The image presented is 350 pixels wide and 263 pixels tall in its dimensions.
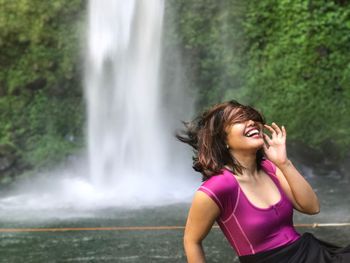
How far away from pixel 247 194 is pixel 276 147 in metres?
0.24

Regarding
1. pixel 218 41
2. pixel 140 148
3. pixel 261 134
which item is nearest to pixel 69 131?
pixel 140 148

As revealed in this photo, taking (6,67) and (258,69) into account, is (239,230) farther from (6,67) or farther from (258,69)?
(6,67)

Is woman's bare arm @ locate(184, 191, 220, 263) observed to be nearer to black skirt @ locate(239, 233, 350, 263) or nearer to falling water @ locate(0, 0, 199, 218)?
black skirt @ locate(239, 233, 350, 263)

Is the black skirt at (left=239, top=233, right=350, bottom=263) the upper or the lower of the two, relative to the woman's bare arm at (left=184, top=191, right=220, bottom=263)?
lower

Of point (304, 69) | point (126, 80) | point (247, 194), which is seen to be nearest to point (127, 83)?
point (126, 80)

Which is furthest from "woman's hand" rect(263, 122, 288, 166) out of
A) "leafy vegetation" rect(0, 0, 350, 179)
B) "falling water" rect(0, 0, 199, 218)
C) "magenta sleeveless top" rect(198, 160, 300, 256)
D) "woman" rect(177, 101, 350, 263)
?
"leafy vegetation" rect(0, 0, 350, 179)

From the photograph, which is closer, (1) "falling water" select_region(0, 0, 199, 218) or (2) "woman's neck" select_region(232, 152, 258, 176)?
(2) "woman's neck" select_region(232, 152, 258, 176)

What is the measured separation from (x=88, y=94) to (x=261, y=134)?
373 inches

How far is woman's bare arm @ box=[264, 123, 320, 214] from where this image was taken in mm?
2223

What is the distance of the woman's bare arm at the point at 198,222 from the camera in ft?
6.66

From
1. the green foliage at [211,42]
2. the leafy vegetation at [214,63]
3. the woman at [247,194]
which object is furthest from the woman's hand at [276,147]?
the green foliage at [211,42]

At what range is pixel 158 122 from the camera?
1134 cm

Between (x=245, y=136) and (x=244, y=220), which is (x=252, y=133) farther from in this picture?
(x=244, y=220)

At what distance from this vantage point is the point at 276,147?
87.7 inches
